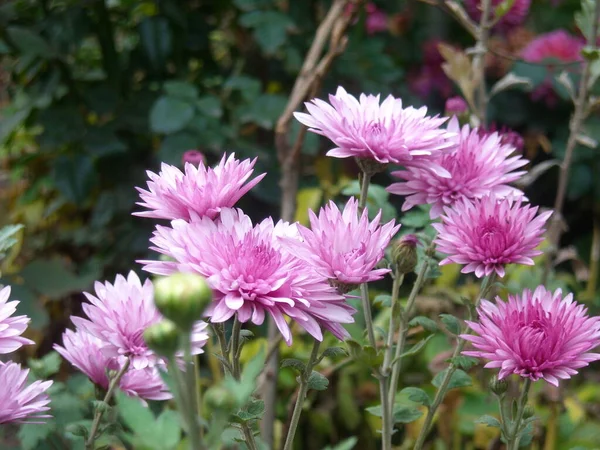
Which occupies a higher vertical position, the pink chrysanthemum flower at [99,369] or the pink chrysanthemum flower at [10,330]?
the pink chrysanthemum flower at [10,330]

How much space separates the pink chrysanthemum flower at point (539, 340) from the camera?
1.98 feet

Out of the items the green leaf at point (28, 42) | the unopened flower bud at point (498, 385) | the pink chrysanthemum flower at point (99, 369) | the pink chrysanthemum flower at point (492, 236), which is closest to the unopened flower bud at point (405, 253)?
the pink chrysanthemum flower at point (492, 236)

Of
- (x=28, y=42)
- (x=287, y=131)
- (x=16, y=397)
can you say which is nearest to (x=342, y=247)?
(x=16, y=397)

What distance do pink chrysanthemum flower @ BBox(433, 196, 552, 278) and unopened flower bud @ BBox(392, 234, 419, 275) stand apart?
0.03m

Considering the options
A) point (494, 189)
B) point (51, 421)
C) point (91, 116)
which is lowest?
point (91, 116)

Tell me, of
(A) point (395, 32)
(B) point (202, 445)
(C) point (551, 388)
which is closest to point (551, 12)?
(A) point (395, 32)

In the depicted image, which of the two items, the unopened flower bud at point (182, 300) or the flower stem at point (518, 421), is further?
the flower stem at point (518, 421)

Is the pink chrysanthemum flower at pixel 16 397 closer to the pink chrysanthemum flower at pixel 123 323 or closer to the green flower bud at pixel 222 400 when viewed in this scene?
the pink chrysanthemum flower at pixel 123 323

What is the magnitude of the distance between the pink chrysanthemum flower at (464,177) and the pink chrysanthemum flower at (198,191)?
16 cm

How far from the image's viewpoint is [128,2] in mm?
1565

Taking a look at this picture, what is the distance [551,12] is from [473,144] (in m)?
1.89

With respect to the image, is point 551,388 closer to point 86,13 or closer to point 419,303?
point 419,303

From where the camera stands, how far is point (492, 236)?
64 centimetres

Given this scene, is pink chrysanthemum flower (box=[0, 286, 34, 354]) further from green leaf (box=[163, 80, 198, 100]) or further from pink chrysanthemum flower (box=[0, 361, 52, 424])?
green leaf (box=[163, 80, 198, 100])
